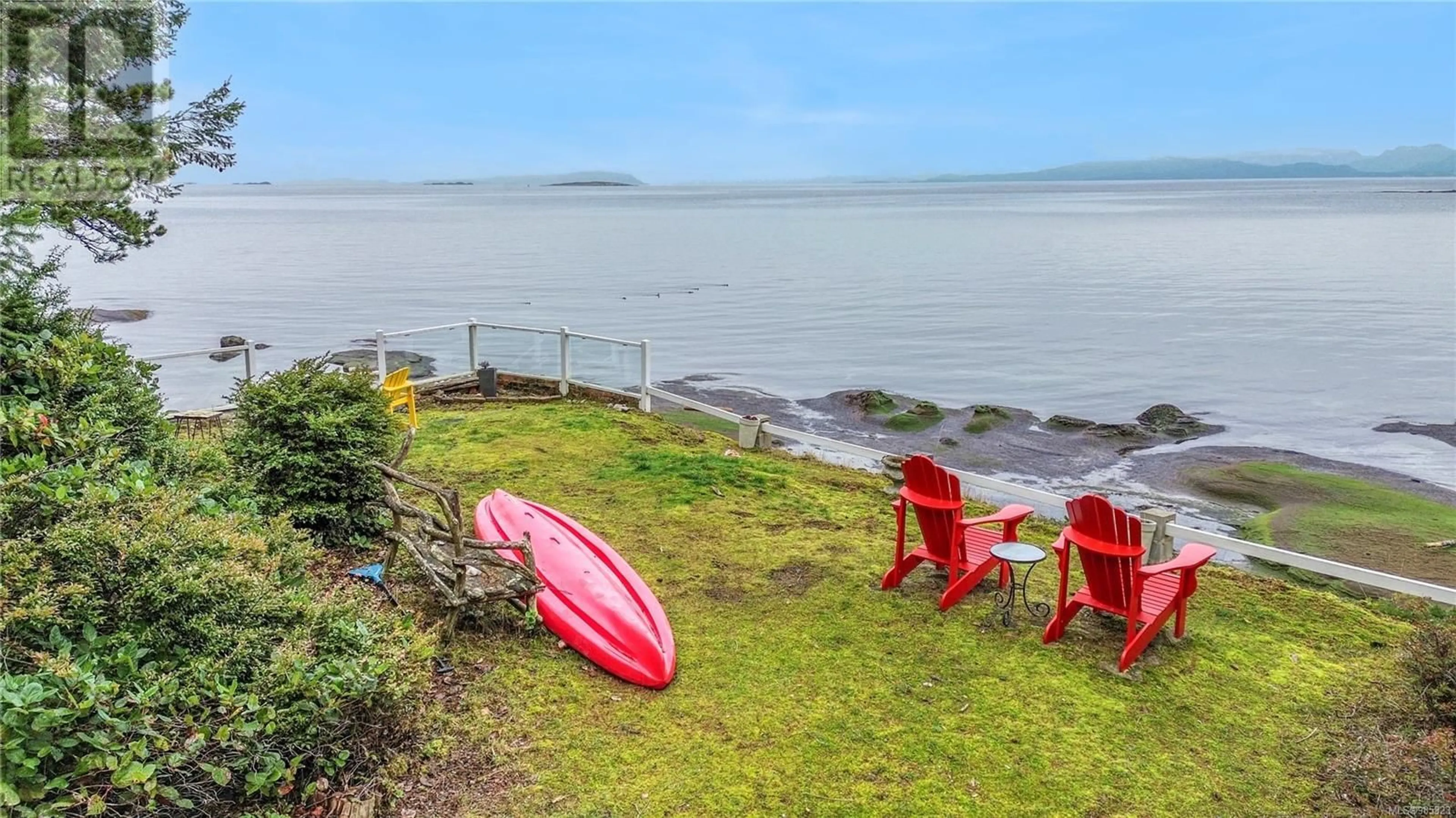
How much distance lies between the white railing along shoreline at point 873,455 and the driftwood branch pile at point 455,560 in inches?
123

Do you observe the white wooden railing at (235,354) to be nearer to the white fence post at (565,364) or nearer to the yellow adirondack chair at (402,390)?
the yellow adirondack chair at (402,390)

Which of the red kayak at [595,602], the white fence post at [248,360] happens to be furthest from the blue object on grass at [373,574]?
the white fence post at [248,360]

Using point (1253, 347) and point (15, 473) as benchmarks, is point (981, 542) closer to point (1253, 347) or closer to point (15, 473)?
point (15, 473)

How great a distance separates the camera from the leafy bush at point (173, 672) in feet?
9.77

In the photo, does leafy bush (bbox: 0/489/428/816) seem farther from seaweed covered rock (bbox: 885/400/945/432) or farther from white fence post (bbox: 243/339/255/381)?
seaweed covered rock (bbox: 885/400/945/432)

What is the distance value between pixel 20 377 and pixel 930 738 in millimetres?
5360

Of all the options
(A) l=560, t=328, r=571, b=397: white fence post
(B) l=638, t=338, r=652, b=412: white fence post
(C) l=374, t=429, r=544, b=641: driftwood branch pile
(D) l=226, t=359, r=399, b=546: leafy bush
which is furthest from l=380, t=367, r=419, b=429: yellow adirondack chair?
(C) l=374, t=429, r=544, b=641: driftwood branch pile

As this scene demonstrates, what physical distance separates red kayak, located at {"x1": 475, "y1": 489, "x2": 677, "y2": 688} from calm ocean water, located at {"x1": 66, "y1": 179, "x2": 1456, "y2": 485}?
23.6ft

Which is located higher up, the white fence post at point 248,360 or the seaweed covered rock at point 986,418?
the white fence post at point 248,360

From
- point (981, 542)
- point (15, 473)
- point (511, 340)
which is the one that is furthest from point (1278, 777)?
point (511, 340)

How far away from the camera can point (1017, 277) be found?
43.9m

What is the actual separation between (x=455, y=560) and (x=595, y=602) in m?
0.90

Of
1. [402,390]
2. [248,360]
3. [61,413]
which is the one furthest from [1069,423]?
[61,413]

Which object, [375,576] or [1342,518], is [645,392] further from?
[1342,518]
